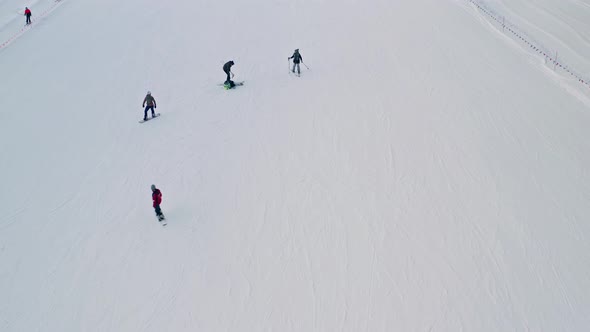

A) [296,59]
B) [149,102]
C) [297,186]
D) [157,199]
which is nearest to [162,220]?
[157,199]

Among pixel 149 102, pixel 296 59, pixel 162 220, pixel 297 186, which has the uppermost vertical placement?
pixel 149 102

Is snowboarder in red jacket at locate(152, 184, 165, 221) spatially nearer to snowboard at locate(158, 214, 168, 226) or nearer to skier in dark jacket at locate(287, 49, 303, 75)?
snowboard at locate(158, 214, 168, 226)

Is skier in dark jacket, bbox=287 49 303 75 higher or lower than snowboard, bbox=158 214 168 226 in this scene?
higher

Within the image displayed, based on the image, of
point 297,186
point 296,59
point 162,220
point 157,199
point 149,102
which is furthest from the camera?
point 296,59

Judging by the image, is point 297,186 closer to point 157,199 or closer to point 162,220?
point 162,220

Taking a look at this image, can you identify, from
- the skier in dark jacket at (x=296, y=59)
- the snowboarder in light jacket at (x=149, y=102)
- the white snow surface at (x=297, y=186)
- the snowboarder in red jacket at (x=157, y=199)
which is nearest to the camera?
the white snow surface at (x=297, y=186)

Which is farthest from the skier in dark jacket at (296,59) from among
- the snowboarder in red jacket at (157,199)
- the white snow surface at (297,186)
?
the snowboarder in red jacket at (157,199)

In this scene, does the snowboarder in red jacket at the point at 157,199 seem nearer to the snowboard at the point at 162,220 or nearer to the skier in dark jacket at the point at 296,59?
the snowboard at the point at 162,220

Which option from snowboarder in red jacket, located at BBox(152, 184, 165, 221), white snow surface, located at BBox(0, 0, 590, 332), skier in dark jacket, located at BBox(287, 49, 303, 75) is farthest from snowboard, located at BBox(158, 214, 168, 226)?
skier in dark jacket, located at BBox(287, 49, 303, 75)

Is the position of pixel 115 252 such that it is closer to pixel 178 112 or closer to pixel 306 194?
pixel 306 194
